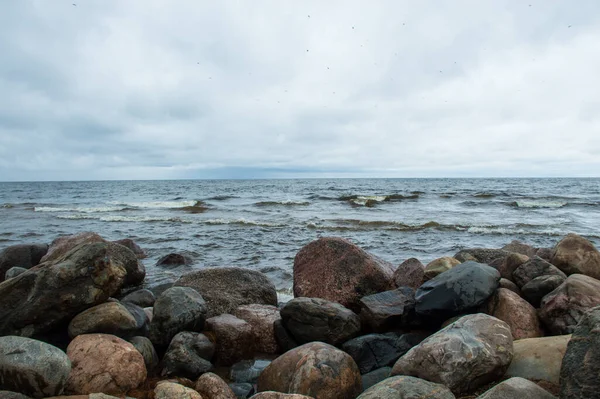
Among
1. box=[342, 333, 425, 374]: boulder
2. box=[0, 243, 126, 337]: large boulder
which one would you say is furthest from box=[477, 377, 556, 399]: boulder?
box=[0, 243, 126, 337]: large boulder

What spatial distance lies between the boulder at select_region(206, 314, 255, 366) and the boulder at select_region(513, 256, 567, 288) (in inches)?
151

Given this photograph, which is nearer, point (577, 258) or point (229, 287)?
point (577, 258)

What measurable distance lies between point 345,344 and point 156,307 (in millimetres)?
2432

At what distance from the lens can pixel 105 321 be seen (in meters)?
4.67

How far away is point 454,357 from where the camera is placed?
3.64m

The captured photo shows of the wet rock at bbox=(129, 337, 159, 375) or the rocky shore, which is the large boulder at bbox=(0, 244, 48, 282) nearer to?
the rocky shore

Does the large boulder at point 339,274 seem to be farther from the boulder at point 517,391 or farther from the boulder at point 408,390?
the boulder at point 517,391

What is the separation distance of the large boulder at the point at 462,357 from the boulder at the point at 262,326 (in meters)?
2.23

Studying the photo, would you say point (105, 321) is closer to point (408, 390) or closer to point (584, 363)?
point (408, 390)

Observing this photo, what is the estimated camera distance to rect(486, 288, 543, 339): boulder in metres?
4.91

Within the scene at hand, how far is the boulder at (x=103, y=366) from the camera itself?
12.8 feet

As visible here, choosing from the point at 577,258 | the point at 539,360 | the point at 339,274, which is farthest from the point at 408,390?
the point at 577,258

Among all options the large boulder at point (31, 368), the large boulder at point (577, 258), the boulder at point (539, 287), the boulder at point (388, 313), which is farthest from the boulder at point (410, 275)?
the large boulder at point (31, 368)

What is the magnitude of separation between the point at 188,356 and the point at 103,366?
3.27ft
